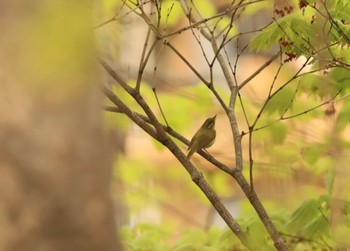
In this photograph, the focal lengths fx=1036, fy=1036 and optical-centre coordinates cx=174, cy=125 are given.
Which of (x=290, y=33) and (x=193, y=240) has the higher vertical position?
(x=290, y=33)

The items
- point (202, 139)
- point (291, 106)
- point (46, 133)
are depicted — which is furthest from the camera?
point (291, 106)

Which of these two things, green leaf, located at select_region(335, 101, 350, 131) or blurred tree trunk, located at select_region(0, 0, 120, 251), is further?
green leaf, located at select_region(335, 101, 350, 131)

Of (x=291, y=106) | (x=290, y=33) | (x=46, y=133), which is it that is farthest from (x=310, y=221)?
(x=46, y=133)

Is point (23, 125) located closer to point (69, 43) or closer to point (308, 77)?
point (69, 43)

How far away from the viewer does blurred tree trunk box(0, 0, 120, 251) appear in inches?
110

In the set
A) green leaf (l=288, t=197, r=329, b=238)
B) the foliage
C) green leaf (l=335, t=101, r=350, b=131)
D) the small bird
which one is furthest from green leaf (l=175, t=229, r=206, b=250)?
green leaf (l=335, t=101, r=350, b=131)

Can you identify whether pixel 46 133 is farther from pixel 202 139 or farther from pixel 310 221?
pixel 310 221

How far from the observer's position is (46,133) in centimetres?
282

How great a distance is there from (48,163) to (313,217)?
2851mm

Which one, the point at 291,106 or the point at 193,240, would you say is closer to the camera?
the point at 291,106

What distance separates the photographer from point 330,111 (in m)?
5.44

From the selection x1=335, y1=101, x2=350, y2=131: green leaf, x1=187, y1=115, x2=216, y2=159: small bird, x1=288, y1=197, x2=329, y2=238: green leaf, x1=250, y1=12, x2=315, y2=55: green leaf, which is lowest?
x1=288, y1=197, x2=329, y2=238: green leaf

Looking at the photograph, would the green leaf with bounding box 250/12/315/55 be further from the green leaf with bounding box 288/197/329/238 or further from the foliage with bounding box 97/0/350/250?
the green leaf with bounding box 288/197/329/238

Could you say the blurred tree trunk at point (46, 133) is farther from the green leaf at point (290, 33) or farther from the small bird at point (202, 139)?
the small bird at point (202, 139)
